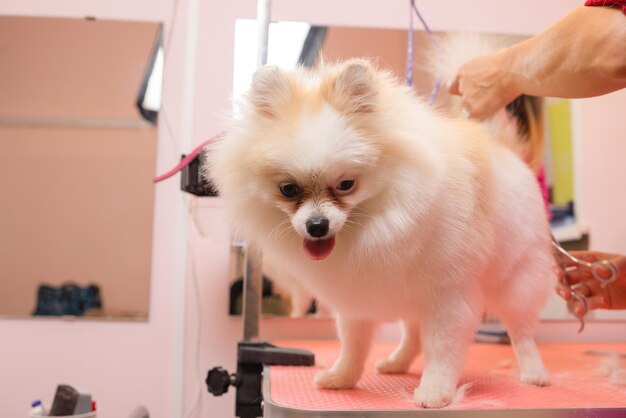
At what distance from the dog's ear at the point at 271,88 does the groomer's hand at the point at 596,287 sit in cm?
94

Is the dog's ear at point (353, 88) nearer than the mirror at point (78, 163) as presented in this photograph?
Yes

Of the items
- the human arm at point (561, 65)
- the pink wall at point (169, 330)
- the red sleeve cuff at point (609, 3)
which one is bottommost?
the pink wall at point (169, 330)

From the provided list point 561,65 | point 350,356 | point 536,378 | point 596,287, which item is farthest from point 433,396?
point 596,287

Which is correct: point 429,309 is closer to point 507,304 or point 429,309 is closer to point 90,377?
point 507,304

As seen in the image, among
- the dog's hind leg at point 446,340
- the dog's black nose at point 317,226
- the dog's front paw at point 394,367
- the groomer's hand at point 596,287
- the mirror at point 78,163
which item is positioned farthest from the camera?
the mirror at point 78,163

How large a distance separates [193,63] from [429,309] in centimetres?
139

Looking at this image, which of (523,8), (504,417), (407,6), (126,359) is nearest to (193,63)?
(407,6)

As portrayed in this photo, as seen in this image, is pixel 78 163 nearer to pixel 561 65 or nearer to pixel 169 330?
pixel 169 330

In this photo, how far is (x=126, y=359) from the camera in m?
2.08

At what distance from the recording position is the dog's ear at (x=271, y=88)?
101 cm

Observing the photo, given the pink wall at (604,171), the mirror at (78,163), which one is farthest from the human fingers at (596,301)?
the mirror at (78,163)

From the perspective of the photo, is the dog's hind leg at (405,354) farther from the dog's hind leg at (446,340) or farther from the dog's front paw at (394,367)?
the dog's hind leg at (446,340)

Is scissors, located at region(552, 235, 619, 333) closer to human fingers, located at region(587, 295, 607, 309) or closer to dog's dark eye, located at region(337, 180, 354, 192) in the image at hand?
human fingers, located at region(587, 295, 607, 309)

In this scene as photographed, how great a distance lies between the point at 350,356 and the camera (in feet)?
4.02
